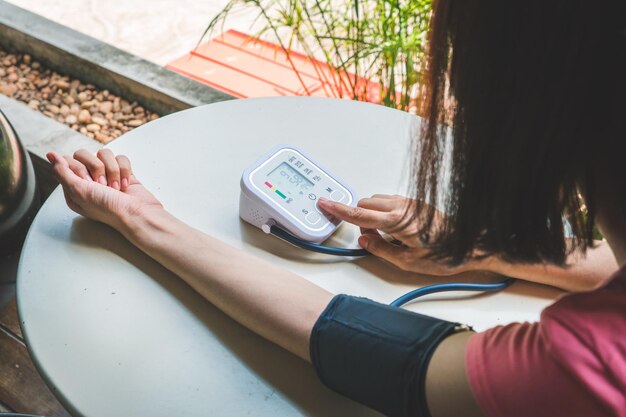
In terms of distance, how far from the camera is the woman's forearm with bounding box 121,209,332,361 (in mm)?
691

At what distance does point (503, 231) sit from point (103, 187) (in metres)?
0.54

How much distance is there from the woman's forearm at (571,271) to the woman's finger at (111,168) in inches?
20.8

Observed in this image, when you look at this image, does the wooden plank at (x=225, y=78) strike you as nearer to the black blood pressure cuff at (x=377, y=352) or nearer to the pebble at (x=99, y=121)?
the pebble at (x=99, y=121)

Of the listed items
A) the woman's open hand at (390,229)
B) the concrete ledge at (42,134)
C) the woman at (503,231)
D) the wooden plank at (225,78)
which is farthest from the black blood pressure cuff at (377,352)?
the wooden plank at (225,78)

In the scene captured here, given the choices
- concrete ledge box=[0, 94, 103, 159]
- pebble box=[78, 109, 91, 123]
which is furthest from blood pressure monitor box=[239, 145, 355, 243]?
pebble box=[78, 109, 91, 123]

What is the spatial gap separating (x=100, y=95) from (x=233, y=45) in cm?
75

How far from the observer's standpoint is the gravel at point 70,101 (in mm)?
1954

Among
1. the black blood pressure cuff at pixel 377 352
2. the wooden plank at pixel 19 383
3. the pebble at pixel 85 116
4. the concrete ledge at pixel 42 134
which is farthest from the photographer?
the pebble at pixel 85 116

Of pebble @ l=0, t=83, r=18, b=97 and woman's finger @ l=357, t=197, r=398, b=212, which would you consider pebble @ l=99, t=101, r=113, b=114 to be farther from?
woman's finger @ l=357, t=197, r=398, b=212

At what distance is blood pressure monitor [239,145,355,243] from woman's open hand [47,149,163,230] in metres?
0.14

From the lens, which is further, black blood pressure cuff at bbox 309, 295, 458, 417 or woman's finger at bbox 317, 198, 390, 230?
woman's finger at bbox 317, 198, 390, 230

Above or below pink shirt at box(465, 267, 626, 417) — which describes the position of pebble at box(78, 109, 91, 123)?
below

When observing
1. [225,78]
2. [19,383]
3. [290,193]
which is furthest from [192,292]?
[225,78]

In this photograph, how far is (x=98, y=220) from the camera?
0.84 meters
